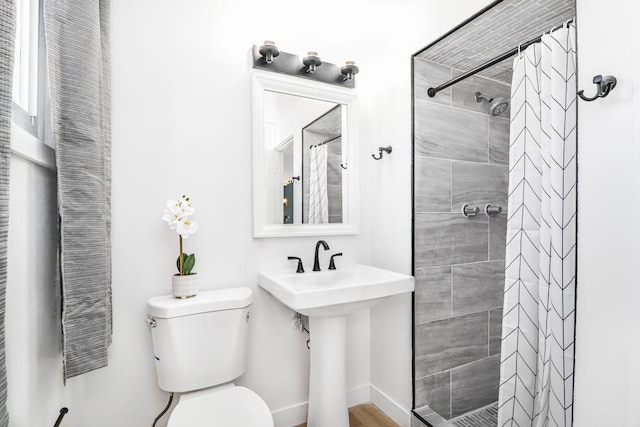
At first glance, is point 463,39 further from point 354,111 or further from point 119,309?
point 119,309

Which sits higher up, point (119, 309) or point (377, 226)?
point (377, 226)

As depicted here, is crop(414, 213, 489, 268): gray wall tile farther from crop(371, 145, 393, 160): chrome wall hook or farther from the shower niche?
crop(371, 145, 393, 160): chrome wall hook

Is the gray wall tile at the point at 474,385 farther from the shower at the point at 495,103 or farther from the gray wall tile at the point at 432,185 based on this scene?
the shower at the point at 495,103

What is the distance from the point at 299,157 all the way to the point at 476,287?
4.27ft

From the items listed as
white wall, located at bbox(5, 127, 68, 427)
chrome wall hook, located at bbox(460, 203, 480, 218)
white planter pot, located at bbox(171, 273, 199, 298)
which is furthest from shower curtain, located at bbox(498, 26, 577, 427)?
white wall, located at bbox(5, 127, 68, 427)

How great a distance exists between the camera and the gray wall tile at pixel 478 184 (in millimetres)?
1893

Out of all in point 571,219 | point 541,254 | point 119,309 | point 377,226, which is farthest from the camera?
point 377,226

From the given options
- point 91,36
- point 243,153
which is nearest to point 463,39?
point 243,153

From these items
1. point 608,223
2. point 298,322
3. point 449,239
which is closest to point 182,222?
point 298,322

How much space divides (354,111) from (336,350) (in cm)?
135

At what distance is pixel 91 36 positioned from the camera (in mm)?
1071

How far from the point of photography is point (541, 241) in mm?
1238

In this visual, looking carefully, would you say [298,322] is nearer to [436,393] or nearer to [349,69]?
[436,393]

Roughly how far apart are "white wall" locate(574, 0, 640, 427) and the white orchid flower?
1.45 m
